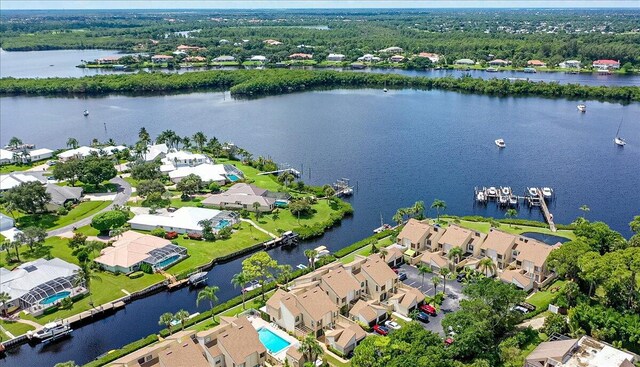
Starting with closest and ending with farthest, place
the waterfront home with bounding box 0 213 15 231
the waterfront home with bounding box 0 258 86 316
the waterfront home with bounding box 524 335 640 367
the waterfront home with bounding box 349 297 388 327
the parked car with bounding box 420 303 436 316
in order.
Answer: the waterfront home with bounding box 524 335 640 367
the waterfront home with bounding box 349 297 388 327
the parked car with bounding box 420 303 436 316
the waterfront home with bounding box 0 258 86 316
the waterfront home with bounding box 0 213 15 231

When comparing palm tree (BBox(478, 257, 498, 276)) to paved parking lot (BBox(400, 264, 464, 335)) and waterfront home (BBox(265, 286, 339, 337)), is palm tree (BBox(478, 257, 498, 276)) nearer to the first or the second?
paved parking lot (BBox(400, 264, 464, 335))

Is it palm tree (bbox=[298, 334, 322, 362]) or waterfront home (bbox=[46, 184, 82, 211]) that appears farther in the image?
waterfront home (bbox=[46, 184, 82, 211])

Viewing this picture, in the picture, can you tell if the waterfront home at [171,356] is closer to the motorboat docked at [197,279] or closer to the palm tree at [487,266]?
the motorboat docked at [197,279]

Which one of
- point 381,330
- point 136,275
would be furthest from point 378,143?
point 381,330

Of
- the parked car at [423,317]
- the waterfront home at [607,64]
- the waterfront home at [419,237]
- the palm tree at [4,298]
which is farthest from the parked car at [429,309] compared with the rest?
the waterfront home at [607,64]

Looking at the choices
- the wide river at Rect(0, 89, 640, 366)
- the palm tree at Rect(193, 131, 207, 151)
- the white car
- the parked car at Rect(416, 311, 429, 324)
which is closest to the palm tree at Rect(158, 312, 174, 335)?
the wide river at Rect(0, 89, 640, 366)

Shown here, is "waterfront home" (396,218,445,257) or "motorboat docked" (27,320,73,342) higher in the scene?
"waterfront home" (396,218,445,257)
